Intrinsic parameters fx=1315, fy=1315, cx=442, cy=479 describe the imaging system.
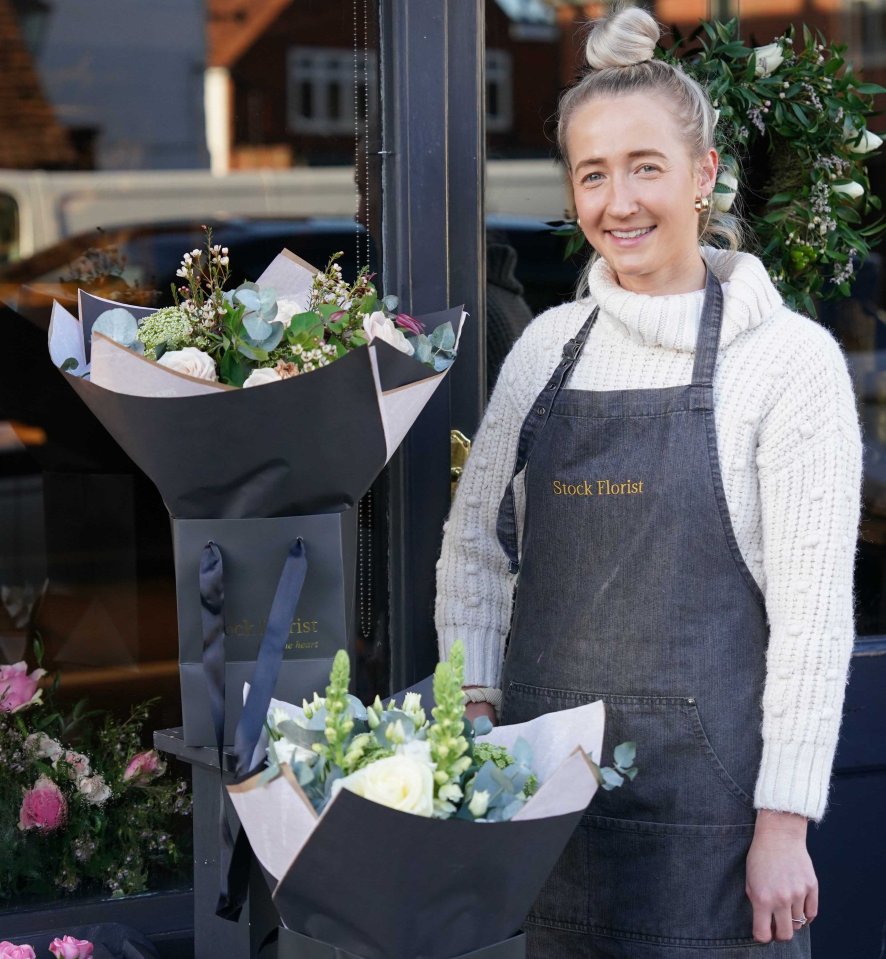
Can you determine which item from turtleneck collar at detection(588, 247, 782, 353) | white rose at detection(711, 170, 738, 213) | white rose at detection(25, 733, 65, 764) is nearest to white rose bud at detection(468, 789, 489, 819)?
turtleneck collar at detection(588, 247, 782, 353)

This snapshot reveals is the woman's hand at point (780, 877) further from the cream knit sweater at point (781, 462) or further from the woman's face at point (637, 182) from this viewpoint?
the woman's face at point (637, 182)

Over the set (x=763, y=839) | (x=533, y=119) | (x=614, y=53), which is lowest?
(x=763, y=839)

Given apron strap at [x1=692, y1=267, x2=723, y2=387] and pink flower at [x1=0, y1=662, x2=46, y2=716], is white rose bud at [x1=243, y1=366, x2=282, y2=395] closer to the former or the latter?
apron strap at [x1=692, y1=267, x2=723, y2=387]

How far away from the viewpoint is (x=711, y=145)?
1867 millimetres

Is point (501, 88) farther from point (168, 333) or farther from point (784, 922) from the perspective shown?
point (784, 922)

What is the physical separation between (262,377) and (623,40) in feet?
2.52

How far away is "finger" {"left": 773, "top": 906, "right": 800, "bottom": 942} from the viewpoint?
5.54 feet

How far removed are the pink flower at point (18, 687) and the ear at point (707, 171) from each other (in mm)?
1601

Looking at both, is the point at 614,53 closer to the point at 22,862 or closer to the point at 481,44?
the point at 481,44

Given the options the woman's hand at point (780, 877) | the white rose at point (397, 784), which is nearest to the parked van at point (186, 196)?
the woman's hand at point (780, 877)

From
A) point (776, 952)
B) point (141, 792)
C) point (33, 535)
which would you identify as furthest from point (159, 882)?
point (776, 952)

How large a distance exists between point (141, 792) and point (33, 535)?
2.27ft

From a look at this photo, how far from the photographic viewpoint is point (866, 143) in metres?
2.57

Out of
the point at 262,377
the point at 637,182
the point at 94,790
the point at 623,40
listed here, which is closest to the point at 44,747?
the point at 94,790
